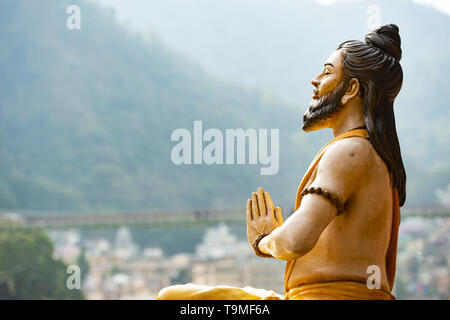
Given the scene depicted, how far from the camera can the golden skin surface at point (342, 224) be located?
9.41 feet

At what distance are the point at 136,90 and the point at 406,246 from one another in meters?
28.3

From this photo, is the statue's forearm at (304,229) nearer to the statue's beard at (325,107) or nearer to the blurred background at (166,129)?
the statue's beard at (325,107)

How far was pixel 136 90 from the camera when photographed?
60.3m

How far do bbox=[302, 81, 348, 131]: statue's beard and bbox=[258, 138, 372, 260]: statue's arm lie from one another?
23 centimetres

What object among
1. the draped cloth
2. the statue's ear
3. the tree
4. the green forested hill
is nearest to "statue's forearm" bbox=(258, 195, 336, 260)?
the draped cloth

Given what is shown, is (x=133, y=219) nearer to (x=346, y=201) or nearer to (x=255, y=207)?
(x=255, y=207)

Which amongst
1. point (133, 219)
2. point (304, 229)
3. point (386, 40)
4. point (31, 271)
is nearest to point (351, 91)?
point (386, 40)

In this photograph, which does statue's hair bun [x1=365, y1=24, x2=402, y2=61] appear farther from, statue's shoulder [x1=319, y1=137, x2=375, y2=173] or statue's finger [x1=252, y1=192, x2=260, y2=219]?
statue's finger [x1=252, y1=192, x2=260, y2=219]

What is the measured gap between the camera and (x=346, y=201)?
3.06 m

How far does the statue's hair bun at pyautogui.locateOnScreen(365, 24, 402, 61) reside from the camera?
Answer: 10.8ft

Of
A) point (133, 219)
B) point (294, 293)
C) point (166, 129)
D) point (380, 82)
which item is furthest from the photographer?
point (166, 129)

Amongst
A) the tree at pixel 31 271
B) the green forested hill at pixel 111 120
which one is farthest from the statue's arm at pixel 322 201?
the green forested hill at pixel 111 120

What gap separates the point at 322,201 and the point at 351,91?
657mm
